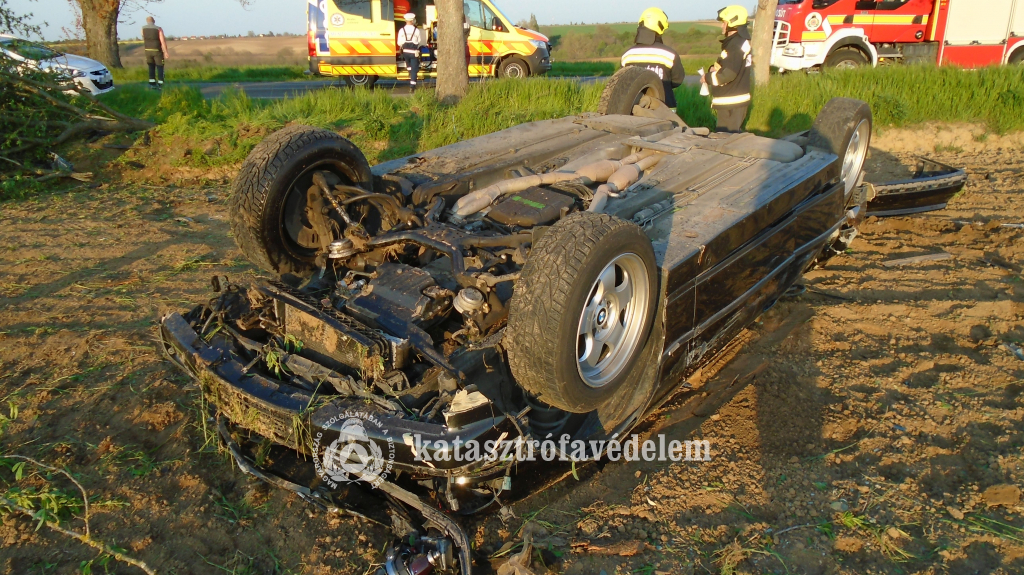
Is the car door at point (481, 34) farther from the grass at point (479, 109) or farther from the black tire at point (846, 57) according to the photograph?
the black tire at point (846, 57)

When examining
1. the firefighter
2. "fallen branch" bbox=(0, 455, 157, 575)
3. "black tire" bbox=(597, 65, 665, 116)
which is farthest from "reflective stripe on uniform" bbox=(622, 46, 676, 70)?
"fallen branch" bbox=(0, 455, 157, 575)

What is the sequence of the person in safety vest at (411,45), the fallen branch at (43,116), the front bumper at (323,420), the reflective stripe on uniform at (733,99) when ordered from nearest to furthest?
the front bumper at (323,420)
the reflective stripe on uniform at (733,99)
the fallen branch at (43,116)
the person in safety vest at (411,45)

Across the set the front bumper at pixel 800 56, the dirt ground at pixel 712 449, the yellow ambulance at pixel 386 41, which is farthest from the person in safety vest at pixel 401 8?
the dirt ground at pixel 712 449

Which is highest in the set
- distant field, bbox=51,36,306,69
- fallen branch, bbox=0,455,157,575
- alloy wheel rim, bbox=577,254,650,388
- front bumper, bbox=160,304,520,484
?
distant field, bbox=51,36,306,69

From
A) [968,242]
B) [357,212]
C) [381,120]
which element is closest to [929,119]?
[968,242]

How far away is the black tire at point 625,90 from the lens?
231 inches

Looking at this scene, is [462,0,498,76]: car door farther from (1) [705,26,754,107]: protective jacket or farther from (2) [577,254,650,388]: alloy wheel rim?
(2) [577,254,650,388]: alloy wheel rim

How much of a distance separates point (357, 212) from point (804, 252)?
2809mm

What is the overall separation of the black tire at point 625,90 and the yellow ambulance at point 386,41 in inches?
375

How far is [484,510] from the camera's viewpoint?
280 cm

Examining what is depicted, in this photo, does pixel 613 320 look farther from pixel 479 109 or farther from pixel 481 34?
pixel 481 34

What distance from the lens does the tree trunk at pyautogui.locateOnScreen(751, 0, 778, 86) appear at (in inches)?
421

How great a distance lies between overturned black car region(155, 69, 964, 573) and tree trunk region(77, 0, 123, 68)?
44.9 feet

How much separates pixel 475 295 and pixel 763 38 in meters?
9.56
